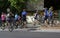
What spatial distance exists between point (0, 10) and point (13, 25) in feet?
18.8

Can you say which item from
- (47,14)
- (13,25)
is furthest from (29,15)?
(13,25)

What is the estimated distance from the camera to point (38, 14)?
26.2 m

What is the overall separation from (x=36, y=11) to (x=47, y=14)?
6.25 ft

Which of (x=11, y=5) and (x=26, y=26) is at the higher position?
(x=11, y=5)

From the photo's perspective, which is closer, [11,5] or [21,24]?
[21,24]

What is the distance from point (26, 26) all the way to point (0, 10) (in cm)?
467

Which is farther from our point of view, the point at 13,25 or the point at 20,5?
the point at 20,5

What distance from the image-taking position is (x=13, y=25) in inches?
913

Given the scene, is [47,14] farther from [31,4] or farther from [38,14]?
[31,4]

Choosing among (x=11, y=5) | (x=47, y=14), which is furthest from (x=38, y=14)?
(x=11, y=5)

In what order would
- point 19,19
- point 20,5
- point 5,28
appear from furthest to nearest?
point 20,5
point 19,19
point 5,28

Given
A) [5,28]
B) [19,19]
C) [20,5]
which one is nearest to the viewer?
[5,28]

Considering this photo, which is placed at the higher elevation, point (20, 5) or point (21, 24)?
point (20, 5)

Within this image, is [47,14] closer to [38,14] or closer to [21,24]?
[38,14]
